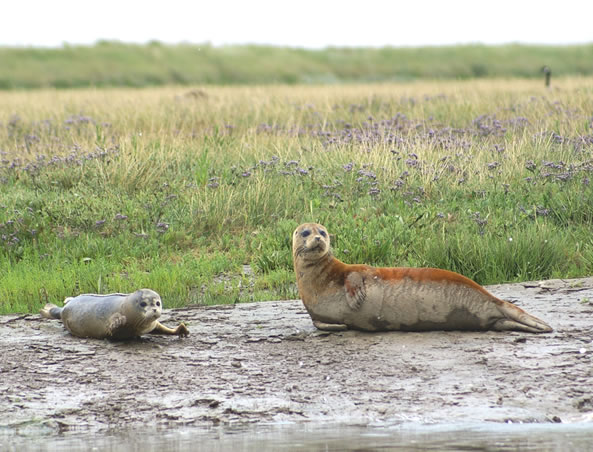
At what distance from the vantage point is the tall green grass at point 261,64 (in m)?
49.1

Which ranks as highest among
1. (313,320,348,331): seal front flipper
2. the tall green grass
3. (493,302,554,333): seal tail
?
the tall green grass

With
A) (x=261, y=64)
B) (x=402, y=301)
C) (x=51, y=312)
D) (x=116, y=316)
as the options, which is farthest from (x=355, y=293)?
(x=261, y=64)

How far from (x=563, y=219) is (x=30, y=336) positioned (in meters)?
6.27

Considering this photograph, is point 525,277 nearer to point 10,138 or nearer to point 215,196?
point 215,196

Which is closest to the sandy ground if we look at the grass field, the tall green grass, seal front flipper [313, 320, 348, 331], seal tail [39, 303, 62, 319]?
seal front flipper [313, 320, 348, 331]

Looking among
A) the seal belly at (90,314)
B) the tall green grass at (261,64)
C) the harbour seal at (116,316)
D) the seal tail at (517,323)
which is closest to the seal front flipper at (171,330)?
the harbour seal at (116,316)

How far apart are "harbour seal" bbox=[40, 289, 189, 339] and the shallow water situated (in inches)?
60.4

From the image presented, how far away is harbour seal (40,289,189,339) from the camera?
706 cm

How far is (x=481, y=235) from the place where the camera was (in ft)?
33.7

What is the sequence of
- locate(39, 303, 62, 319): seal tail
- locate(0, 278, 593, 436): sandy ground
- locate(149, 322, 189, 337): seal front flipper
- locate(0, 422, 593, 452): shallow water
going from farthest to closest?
locate(39, 303, 62, 319): seal tail < locate(149, 322, 189, 337): seal front flipper < locate(0, 278, 593, 436): sandy ground < locate(0, 422, 593, 452): shallow water

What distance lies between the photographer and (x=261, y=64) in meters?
55.4

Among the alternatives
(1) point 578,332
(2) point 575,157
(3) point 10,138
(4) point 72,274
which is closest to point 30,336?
(4) point 72,274

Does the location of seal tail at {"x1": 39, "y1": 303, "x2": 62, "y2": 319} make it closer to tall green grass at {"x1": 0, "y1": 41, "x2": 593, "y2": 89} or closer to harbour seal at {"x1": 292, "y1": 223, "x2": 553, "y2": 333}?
harbour seal at {"x1": 292, "y1": 223, "x2": 553, "y2": 333}

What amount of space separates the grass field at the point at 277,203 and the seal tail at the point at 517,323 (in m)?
2.22
